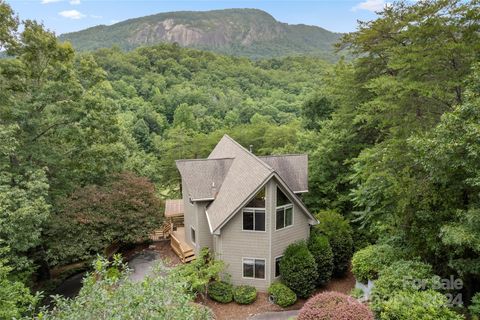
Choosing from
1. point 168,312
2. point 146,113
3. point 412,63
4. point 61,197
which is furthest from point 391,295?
point 146,113

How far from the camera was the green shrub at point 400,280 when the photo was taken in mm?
10641

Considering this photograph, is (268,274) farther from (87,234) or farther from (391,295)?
(87,234)

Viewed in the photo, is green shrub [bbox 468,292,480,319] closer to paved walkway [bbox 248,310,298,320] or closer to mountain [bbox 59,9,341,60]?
paved walkway [bbox 248,310,298,320]

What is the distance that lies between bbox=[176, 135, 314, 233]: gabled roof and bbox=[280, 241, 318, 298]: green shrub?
87.5 inches

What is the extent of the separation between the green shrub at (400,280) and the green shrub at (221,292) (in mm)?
7670

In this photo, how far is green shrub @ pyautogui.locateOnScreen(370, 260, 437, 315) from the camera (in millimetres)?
10641

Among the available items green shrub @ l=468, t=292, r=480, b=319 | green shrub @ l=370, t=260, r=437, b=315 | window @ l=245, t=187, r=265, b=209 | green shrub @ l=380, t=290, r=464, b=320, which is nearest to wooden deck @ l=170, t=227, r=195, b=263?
window @ l=245, t=187, r=265, b=209

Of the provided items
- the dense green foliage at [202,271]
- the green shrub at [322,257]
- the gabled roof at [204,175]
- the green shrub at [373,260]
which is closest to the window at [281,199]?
the green shrub at [322,257]

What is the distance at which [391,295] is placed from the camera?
10.6m

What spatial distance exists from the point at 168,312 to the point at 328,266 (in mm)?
13095

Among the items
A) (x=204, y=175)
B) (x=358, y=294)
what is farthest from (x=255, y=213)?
(x=358, y=294)

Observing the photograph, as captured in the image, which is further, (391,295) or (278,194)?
(278,194)

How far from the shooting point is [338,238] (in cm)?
1864

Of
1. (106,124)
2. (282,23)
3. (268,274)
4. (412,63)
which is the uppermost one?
(282,23)
